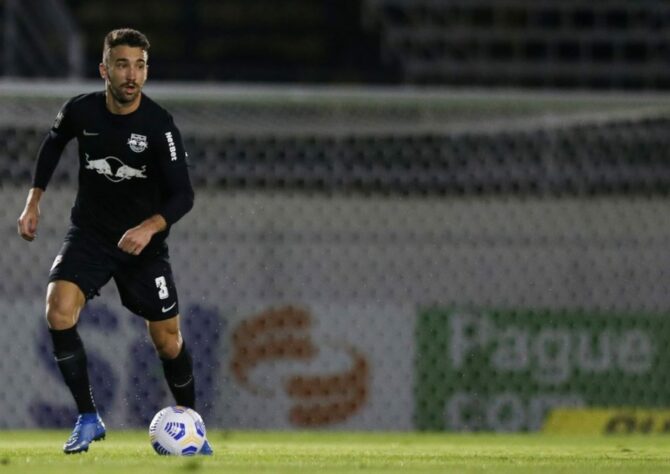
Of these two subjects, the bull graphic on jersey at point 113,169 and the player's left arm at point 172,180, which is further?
the bull graphic on jersey at point 113,169

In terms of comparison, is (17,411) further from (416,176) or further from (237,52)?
(237,52)

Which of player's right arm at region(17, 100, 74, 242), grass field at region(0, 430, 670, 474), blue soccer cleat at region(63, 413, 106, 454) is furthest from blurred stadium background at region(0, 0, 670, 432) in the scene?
blue soccer cleat at region(63, 413, 106, 454)

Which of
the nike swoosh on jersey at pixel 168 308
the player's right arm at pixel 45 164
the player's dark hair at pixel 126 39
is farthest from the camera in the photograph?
the nike swoosh on jersey at pixel 168 308

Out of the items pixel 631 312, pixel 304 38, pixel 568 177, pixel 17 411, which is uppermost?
pixel 304 38

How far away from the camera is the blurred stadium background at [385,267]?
27.7 ft

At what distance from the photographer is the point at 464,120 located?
937 cm

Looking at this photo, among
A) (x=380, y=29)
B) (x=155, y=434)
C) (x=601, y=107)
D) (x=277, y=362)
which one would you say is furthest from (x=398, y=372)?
(x=380, y=29)

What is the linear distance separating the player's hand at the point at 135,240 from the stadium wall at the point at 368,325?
11.5ft

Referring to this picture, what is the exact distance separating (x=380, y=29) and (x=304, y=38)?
0.93 meters

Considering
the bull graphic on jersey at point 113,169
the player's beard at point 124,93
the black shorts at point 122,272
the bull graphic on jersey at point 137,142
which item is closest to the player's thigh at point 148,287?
the black shorts at point 122,272

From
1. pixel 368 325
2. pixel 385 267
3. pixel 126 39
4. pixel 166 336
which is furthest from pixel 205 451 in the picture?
pixel 385 267

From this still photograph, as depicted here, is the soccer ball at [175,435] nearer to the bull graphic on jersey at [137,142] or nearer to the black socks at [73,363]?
the black socks at [73,363]

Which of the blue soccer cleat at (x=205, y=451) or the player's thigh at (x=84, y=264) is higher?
the player's thigh at (x=84, y=264)

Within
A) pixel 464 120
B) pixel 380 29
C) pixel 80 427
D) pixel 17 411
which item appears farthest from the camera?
pixel 380 29
